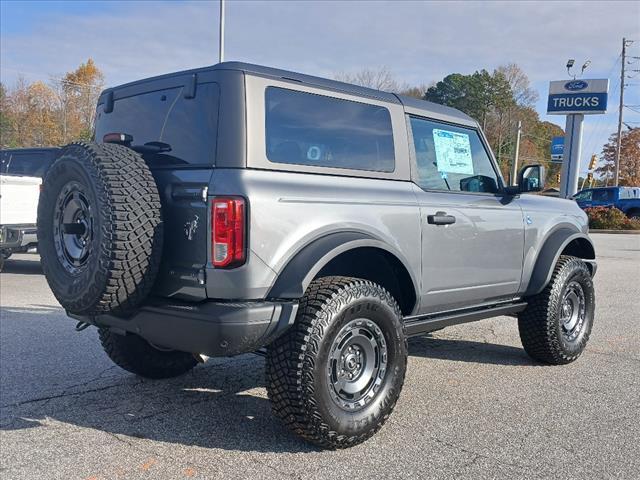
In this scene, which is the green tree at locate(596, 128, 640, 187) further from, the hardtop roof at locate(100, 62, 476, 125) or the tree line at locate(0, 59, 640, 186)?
the hardtop roof at locate(100, 62, 476, 125)

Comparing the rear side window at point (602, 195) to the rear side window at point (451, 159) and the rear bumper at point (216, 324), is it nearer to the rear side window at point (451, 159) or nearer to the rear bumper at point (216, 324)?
the rear side window at point (451, 159)

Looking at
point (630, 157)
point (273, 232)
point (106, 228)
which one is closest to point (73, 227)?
point (106, 228)

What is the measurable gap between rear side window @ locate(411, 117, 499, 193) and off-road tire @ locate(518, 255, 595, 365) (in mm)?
1012

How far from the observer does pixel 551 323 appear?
16.5ft

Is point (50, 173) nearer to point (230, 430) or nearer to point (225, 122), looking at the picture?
point (225, 122)

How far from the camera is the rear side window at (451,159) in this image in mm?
4285

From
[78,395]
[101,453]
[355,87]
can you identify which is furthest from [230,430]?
[355,87]

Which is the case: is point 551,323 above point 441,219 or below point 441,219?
below

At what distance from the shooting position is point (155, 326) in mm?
3240

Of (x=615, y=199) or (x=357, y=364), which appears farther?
(x=615, y=199)

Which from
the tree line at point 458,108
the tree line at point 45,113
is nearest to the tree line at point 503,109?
the tree line at point 458,108

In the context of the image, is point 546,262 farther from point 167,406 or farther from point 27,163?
point 27,163

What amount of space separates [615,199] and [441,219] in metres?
27.7

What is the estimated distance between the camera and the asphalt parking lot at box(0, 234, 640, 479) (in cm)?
319
